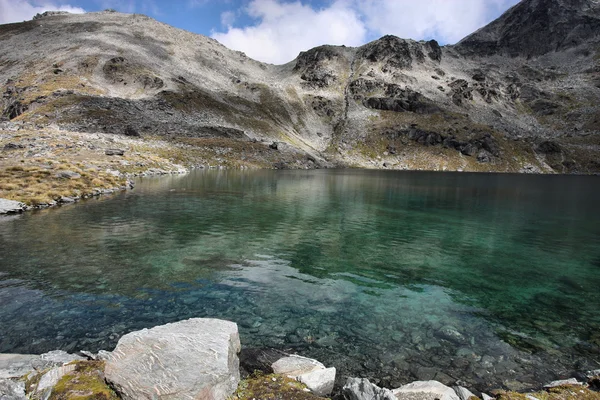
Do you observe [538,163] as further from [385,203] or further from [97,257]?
[97,257]

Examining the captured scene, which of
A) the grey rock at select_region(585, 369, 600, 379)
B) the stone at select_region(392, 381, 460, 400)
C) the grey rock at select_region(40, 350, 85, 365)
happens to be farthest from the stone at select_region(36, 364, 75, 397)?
the grey rock at select_region(585, 369, 600, 379)

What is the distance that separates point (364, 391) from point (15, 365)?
9397 mm

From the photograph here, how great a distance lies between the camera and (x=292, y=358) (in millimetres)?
10422

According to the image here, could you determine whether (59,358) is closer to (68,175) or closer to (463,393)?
(463,393)

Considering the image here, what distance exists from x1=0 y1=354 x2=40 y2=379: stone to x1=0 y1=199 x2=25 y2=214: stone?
98.4 feet

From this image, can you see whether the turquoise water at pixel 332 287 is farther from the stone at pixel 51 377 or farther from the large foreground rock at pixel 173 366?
the large foreground rock at pixel 173 366

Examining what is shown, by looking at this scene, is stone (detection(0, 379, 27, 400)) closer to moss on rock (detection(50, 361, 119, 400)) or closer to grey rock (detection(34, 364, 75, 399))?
grey rock (detection(34, 364, 75, 399))

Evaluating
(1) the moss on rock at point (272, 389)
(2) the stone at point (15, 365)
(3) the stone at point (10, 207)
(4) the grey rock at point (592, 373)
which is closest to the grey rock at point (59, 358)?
(2) the stone at point (15, 365)

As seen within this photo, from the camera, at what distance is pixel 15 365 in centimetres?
885

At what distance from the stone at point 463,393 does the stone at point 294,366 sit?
12.5 ft

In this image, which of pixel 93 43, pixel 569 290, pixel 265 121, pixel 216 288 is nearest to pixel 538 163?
pixel 265 121

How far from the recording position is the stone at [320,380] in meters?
9.04

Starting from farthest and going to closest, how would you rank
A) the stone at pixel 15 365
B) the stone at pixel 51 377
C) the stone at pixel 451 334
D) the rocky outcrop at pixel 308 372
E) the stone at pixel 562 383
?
the stone at pixel 451 334 → the stone at pixel 562 383 → the rocky outcrop at pixel 308 372 → the stone at pixel 15 365 → the stone at pixel 51 377

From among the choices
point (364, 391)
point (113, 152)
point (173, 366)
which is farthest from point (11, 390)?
point (113, 152)
